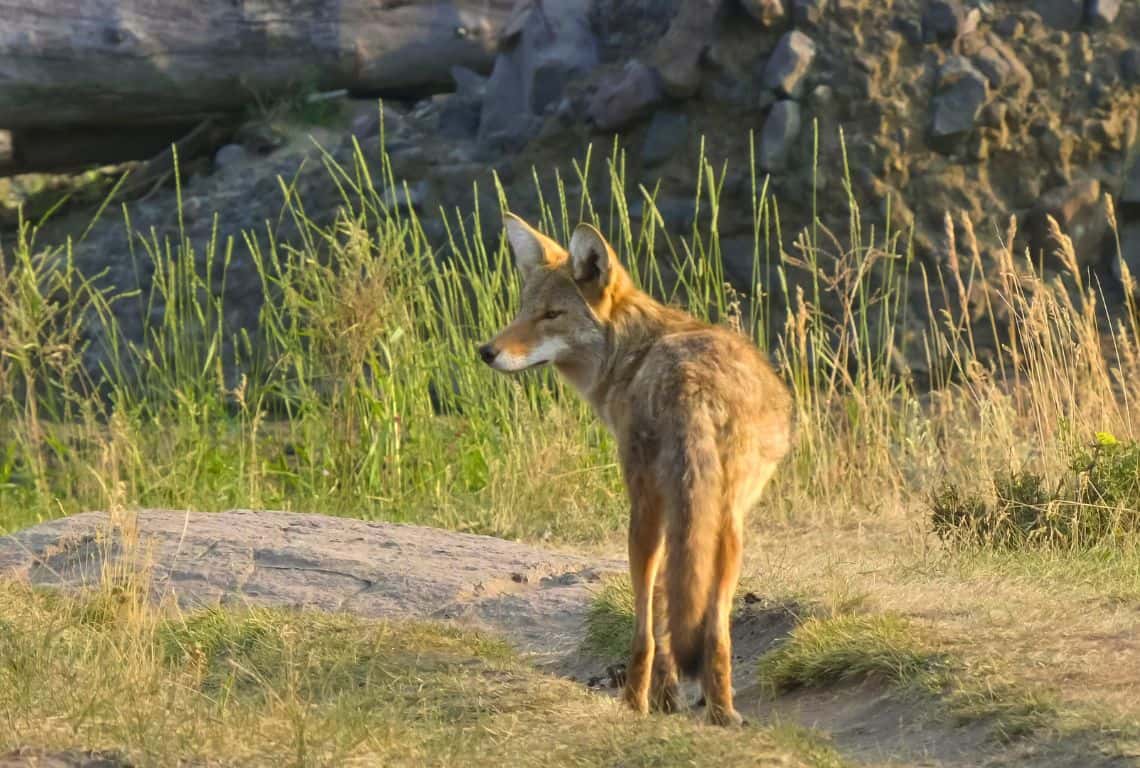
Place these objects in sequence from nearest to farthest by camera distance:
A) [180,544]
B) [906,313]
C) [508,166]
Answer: [180,544]
[906,313]
[508,166]

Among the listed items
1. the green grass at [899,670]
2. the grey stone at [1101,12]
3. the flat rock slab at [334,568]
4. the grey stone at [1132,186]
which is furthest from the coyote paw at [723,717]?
the grey stone at [1101,12]

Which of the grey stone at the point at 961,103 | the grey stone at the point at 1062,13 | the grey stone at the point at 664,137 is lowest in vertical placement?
the grey stone at the point at 664,137

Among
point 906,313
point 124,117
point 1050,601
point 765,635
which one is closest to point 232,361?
point 124,117

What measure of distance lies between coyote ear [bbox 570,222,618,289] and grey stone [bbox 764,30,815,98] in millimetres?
5029

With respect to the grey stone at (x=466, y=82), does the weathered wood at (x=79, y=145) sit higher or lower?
lower

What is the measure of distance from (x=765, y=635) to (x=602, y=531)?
8.01 feet

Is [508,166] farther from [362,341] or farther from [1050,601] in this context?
[1050,601]

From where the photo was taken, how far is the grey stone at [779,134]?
413 inches

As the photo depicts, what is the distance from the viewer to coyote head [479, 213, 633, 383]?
18.9ft

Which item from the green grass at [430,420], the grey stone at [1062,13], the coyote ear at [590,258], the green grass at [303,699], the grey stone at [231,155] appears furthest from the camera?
the grey stone at [231,155]

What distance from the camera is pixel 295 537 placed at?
23.7 ft

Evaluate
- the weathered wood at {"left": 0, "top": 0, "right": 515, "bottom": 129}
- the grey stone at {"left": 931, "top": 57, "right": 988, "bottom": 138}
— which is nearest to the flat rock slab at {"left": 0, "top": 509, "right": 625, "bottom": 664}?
the weathered wood at {"left": 0, "top": 0, "right": 515, "bottom": 129}

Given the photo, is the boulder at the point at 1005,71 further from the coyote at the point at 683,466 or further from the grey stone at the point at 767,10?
the coyote at the point at 683,466

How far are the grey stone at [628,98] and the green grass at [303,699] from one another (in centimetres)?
550
